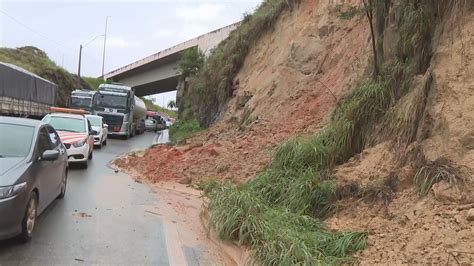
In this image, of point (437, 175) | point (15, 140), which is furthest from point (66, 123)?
point (437, 175)

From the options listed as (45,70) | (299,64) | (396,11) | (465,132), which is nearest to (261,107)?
(299,64)

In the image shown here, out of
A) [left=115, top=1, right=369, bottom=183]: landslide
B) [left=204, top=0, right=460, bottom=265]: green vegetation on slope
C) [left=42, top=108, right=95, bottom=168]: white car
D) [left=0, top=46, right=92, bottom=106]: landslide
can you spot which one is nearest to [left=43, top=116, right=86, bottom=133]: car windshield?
[left=42, top=108, right=95, bottom=168]: white car

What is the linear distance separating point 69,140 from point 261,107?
699 cm

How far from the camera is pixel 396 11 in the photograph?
10.5 meters

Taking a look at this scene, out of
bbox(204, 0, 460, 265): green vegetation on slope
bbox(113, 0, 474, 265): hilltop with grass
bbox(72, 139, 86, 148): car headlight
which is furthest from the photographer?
bbox(72, 139, 86, 148): car headlight

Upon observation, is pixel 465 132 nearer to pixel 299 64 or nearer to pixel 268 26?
pixel 299 64

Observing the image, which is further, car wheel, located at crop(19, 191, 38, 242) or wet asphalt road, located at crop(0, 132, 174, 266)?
car wheel, located at crop(19, 191, 38, 242)

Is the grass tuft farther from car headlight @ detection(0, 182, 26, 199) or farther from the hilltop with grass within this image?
car headlight @ detection(0, 182, 26, 199)

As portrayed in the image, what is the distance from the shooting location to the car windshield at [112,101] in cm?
3372

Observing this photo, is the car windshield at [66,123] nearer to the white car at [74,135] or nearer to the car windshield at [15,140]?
the white car at [74,135]

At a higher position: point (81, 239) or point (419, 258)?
point (419, 258)

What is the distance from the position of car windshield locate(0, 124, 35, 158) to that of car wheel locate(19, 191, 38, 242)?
68 centimetres

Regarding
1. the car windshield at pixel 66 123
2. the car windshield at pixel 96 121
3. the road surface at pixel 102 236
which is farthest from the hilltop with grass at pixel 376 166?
the car windshield at pixel 96 121

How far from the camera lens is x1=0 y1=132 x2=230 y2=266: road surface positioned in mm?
6320
